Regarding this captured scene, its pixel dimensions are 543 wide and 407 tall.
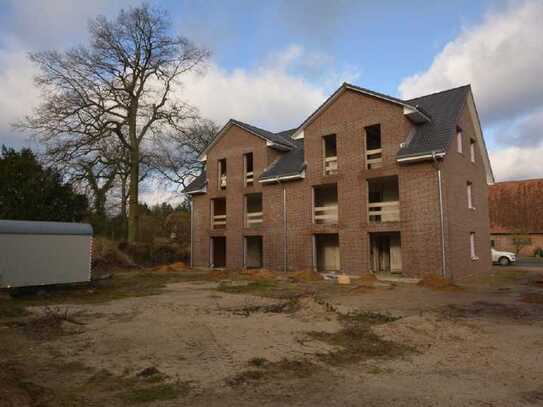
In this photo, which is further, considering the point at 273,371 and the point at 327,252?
the point at 327,252

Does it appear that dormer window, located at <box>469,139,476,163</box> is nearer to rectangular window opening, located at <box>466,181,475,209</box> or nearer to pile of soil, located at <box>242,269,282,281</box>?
rectangular window opening, located at <box>466,181,475,209</box>

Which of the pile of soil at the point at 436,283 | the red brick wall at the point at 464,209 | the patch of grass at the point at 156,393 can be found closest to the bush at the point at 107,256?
the pile of soil at the point at 436,283

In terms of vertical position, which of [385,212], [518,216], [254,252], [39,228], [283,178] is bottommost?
[254,252]

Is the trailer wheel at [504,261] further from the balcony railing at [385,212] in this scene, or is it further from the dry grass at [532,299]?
the dry grass at [532,299]

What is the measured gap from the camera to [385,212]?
1850cm

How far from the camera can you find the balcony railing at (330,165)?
20719 mm

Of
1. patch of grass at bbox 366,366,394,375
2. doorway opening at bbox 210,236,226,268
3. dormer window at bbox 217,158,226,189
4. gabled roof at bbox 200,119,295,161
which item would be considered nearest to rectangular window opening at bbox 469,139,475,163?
gabled roof at bbox 200,119,295,161

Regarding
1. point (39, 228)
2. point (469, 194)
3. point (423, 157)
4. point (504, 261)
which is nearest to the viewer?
point (39, 228)

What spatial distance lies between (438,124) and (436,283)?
7.42 m

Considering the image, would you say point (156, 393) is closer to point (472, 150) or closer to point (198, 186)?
point (472, 150)

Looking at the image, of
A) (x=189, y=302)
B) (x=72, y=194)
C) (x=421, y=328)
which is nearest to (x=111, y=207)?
(x=72, y=194)

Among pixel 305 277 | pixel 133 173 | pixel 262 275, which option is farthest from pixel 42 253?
pixel 133 173

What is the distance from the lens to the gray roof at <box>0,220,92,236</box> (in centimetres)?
1303

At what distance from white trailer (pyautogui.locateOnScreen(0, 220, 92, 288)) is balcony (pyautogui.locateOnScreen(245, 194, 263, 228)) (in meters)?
10.6
